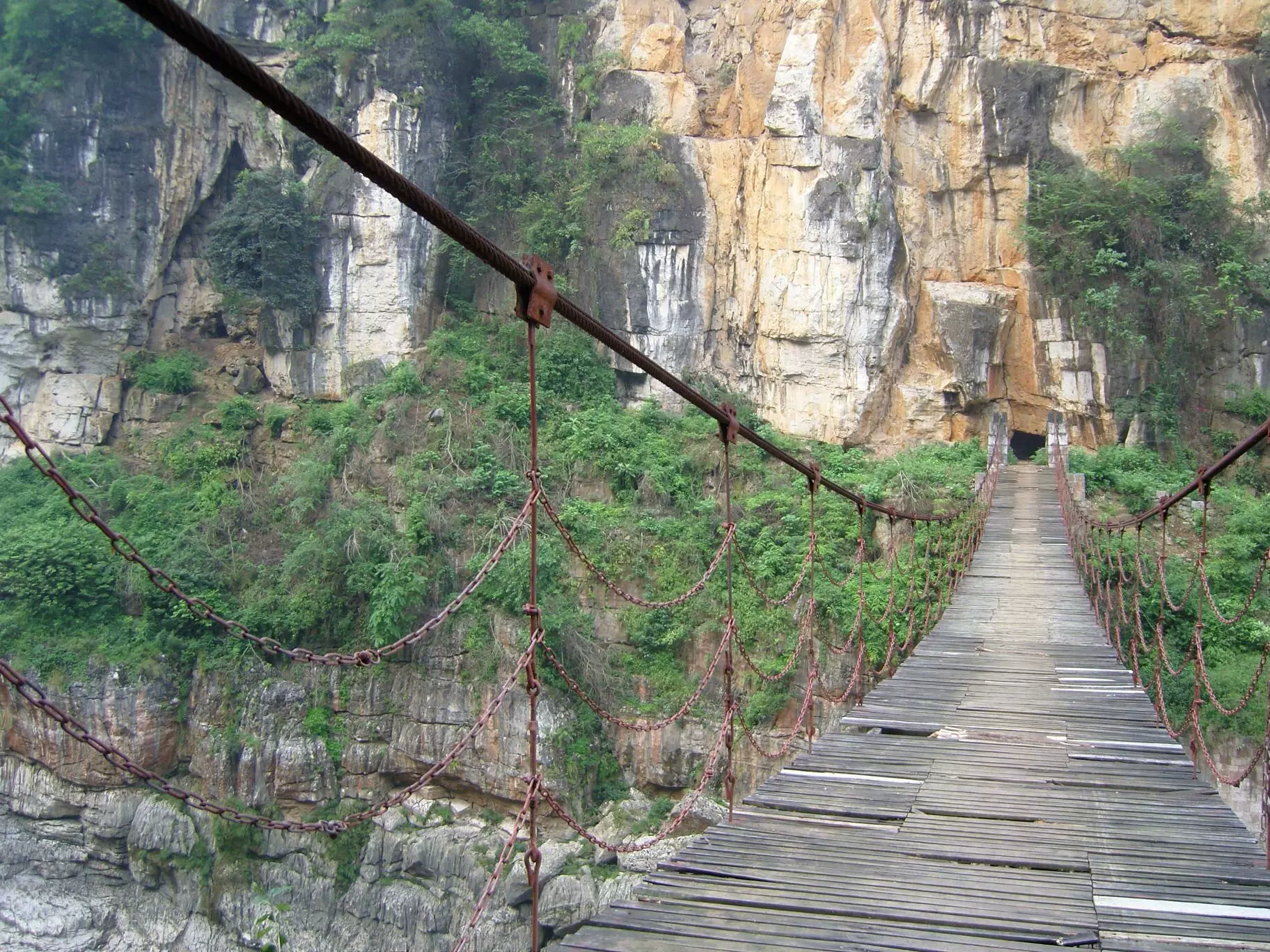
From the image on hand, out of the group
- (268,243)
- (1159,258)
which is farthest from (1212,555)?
(268,243)

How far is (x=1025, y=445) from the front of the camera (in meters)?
18.0

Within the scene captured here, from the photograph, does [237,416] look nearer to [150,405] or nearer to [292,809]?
[150,405]

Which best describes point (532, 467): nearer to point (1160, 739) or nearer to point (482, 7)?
point (1160, 739)

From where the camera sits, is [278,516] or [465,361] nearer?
[278,516]

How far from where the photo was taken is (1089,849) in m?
3.31

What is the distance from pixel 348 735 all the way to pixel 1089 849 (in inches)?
458

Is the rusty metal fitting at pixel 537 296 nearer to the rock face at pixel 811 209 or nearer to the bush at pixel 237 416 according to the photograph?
the rock face at pixel 811 209

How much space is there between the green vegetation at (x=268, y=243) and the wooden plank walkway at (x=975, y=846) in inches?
581

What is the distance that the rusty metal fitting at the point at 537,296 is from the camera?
2.83m

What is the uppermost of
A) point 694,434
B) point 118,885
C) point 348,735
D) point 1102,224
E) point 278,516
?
point 1102,224

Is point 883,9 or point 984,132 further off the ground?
point 883,9

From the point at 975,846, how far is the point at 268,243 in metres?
16.7

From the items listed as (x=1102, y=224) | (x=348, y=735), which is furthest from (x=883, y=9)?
(x=348, y=735)

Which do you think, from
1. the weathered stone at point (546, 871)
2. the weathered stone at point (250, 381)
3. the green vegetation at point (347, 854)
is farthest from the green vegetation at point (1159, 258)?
the weathered stone at point (250, 381)
